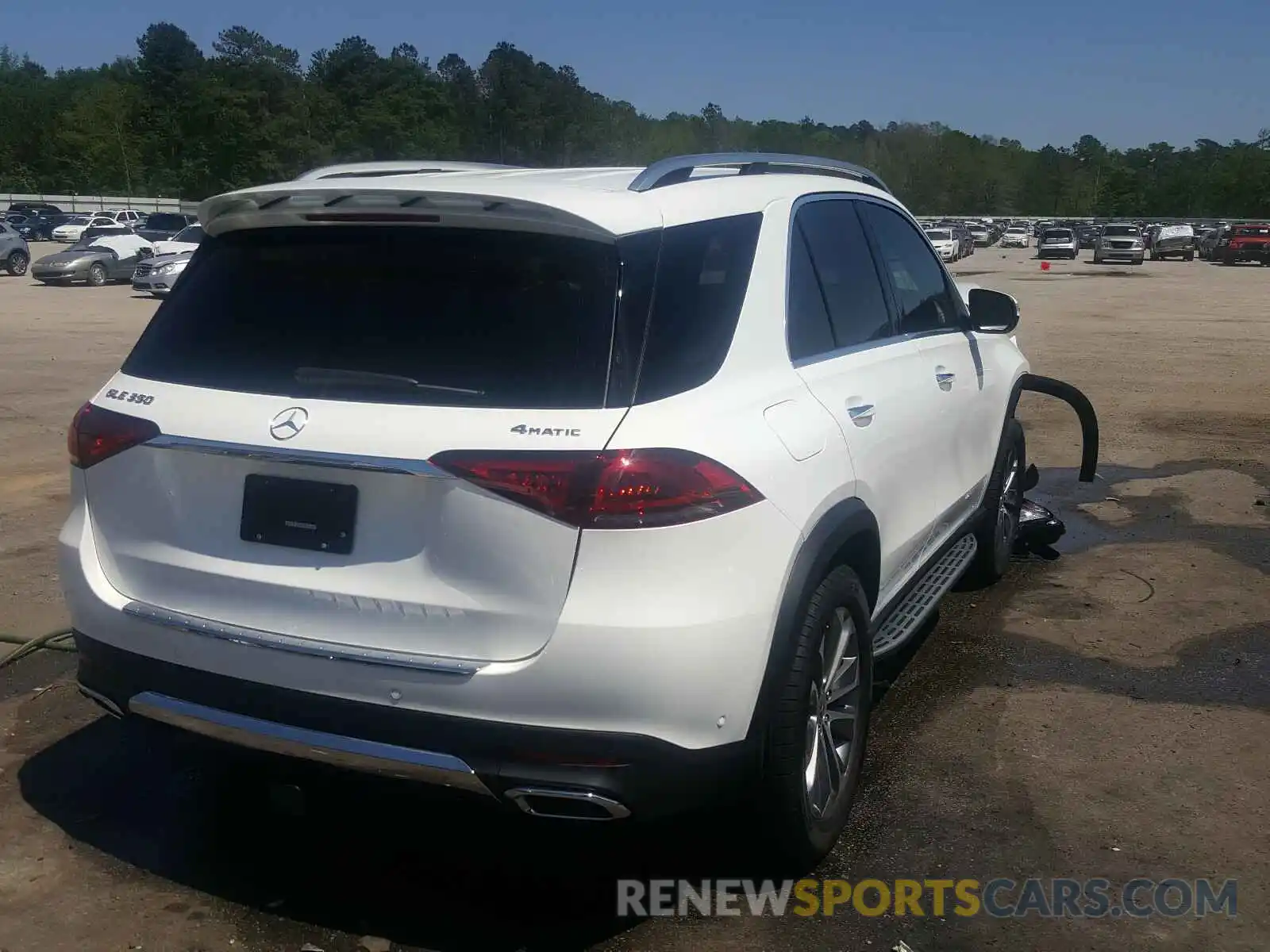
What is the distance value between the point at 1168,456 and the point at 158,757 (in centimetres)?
807

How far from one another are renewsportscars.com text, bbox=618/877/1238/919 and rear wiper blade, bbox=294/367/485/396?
1.52 metres

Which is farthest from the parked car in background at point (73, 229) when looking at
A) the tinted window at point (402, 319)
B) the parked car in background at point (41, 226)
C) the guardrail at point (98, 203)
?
the tinted window at point (402, 319)

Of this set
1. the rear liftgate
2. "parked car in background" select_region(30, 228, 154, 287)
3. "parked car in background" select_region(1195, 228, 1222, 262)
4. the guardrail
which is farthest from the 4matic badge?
the guardrail

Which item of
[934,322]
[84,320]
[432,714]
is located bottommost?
[84,320]

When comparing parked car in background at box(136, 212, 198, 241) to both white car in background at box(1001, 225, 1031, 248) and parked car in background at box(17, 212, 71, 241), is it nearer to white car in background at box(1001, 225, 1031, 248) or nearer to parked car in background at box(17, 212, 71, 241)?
parked car in background at box(17, 212, 71, 241)

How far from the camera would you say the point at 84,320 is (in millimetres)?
21625

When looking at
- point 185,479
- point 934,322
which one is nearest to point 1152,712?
point 934,322

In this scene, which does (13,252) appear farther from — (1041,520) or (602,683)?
(602,683)

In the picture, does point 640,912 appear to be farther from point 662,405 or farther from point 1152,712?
point 1152,712

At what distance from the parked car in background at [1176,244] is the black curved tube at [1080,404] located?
53.0 m

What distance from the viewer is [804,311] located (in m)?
3.71

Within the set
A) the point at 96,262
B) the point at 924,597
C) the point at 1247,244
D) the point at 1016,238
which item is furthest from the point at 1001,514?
the point at 1016,238

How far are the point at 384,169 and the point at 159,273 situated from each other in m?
25.2

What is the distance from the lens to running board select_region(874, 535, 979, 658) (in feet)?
14.1
